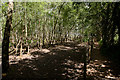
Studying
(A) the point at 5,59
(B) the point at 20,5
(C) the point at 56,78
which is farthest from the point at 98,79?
(B) the point at 20,5

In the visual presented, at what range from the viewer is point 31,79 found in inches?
210

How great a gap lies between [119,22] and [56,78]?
24.4 ft

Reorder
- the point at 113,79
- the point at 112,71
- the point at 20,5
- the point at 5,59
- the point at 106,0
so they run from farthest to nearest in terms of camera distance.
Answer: the point at 20,5
the point at 106,0
the point at 112,71
the point at 113,79
the point at 5,59

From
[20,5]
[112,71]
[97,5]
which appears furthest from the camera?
[20,5]

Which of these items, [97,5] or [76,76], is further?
[97,5]

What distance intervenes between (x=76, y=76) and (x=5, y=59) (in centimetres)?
440

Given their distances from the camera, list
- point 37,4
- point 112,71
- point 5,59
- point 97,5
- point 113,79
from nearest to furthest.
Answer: point 5,59 < point 113,79 < point 112,71 < point 97,5 < point 37,4

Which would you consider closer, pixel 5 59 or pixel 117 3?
pixel 5 59

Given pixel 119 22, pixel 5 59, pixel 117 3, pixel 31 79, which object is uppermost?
pixel 117 3

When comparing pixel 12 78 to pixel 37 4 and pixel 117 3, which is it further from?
pixel 117 3

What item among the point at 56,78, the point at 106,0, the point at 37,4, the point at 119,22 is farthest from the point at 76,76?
the point at 37,4

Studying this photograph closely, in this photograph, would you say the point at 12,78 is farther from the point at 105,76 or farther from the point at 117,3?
the point at 117,3

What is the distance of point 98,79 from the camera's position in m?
5.03

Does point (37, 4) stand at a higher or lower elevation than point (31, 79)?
higher
